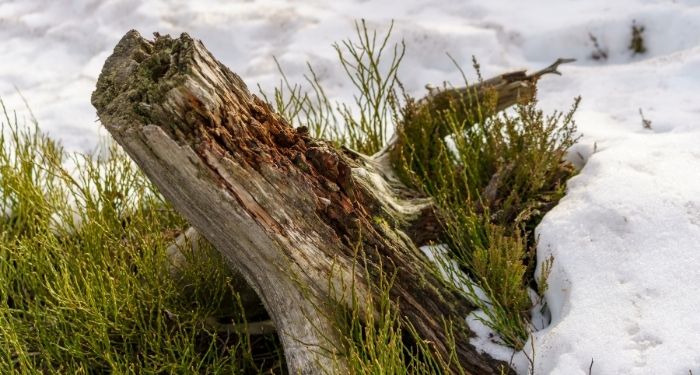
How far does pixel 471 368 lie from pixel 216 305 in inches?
42.4

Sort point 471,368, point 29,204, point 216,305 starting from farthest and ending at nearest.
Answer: point 29,204 < point 216,305 < point 471,368

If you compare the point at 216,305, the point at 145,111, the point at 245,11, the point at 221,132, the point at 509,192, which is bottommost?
the point at 509,192

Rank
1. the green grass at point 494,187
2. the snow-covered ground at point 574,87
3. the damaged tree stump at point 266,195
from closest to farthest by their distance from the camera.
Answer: the damaged tree stump at point 266,195, the snow-covered ground at point 574,87, the green grass at point 494,187

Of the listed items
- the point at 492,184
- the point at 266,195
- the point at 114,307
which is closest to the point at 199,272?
the point at 114,307

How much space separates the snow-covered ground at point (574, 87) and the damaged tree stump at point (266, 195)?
0.41m

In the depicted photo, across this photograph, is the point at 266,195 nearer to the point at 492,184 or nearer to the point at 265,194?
the point at 265,194

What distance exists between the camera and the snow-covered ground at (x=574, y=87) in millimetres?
2164

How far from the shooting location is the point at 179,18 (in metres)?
5.91

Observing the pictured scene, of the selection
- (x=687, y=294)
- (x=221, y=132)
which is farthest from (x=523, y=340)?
(x=221, y=132)

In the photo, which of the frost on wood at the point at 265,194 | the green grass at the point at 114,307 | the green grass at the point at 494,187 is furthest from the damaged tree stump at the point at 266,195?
the green grass at the point at 114,307

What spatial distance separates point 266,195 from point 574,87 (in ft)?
10.3

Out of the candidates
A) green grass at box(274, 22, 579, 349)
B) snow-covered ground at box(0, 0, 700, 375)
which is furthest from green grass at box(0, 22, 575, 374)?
snow-covered ground at box(0, 0, 700, 375)

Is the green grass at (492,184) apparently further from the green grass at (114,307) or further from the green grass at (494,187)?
the green grass at (114,307)

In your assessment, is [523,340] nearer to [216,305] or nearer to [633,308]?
[633,308]
